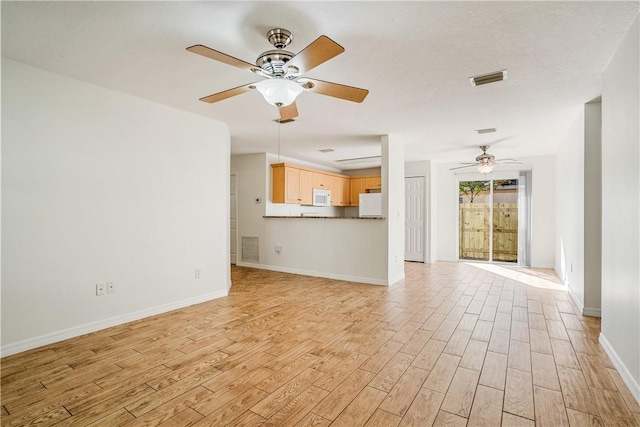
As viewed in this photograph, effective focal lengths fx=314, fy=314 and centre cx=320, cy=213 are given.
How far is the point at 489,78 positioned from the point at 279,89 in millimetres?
→ 1896

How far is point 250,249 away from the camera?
6344 millimetres

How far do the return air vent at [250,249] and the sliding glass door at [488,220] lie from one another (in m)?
4.65

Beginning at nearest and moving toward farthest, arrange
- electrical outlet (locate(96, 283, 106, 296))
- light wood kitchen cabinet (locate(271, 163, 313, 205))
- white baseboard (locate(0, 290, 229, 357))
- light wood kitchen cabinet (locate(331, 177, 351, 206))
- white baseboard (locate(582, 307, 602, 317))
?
white baseboard (locate(0, 290, 229, 357)) → electrical outlet (locate(96, 283, 106, 296)) → white baseboard (locate(582, 307, 602, 317)) → light wood kitchen cabinet (locate(271, 163, 313, 205)) → light wood kitchen cabinet (locate(331, 177, 351, 206))

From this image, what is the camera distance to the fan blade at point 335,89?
213cm

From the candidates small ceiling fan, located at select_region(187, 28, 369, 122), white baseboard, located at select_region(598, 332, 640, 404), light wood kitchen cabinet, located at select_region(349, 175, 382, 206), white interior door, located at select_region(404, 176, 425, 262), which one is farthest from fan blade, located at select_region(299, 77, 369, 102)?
light wood kitchen cabinet, located at select_region(349, 175, 382, 206)

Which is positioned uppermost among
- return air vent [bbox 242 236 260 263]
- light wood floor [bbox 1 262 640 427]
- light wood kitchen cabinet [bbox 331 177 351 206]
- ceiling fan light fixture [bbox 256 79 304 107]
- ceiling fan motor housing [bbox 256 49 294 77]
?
ceiling fan motor housing [bbox 256 49 294 77]

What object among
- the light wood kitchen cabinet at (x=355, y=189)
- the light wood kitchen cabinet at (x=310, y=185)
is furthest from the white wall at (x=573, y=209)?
the light wood kitchen cabinet at (x=355, y=189)

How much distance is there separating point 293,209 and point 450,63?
16.1 feet

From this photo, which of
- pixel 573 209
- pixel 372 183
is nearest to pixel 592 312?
pixel 573 209

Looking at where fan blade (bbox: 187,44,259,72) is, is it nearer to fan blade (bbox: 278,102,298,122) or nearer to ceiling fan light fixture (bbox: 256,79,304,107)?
ceiling fan light fixture (bbox: 256,79,304,107)

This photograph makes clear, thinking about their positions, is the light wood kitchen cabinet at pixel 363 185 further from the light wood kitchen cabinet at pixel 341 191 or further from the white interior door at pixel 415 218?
the white interior door at pixel 415 218

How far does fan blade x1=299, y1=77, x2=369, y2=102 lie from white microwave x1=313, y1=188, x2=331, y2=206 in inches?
188

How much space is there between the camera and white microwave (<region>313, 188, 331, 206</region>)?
708cm

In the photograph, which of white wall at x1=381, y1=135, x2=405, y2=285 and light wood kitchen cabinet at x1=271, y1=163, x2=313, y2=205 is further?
light wood kitchen cabinet at x1=271, y1=163, x2=313, y2=205
